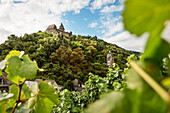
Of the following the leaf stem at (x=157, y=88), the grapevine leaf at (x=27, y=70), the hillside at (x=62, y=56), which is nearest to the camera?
the leaf stem at (x=157, y=88)

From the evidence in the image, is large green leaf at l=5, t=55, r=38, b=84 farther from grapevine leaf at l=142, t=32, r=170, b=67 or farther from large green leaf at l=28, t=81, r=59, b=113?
grapevine leaf at l=142, t=32, r=170, b=67

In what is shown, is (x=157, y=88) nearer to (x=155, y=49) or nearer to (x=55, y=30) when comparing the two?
(x=155, y=49)

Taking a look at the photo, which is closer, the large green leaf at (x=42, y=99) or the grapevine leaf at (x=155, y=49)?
the grapevine leaf at (x=155, y=49)

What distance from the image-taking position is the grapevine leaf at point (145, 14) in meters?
0.07

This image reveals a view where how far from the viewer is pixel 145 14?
2.8 inches

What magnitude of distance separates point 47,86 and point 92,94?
130 cm

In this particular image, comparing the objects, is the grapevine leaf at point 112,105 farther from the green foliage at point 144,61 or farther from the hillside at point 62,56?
the hillside at point 62,56

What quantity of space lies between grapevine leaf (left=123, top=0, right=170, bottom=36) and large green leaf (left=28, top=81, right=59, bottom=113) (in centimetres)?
29

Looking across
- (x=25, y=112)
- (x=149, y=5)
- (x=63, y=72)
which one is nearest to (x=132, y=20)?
(x=149, y=5)

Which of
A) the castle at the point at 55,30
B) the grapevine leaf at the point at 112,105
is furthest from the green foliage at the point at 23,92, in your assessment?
the castle at the point at 55,30

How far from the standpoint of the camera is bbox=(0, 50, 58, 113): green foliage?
0.25 metres

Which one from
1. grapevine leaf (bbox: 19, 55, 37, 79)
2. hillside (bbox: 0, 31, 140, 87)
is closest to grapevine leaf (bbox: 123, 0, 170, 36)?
grapevine leaf (bbox: 19, 55, 37, 79)

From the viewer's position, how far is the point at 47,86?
1.05ft

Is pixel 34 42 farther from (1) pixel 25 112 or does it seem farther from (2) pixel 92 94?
(1) pixel 25 112
